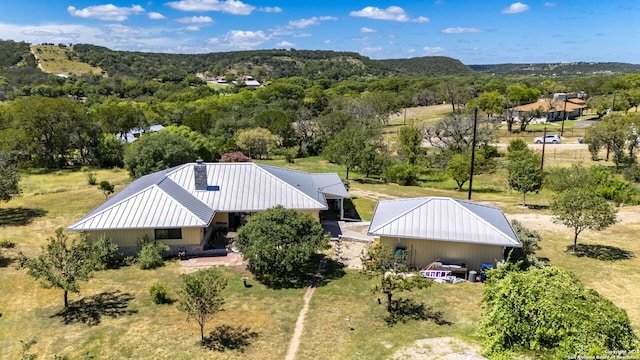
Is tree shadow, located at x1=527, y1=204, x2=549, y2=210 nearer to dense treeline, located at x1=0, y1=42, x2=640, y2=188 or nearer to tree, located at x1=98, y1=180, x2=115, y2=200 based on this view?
dense treeline, located at x1=0, y1=42, x2=640, y2=188

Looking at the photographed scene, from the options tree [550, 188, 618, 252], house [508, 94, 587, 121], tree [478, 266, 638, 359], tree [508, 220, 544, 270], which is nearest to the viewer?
tree [478, 266, 638, 359]

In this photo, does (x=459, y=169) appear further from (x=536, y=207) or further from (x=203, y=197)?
(x=203, y=197)

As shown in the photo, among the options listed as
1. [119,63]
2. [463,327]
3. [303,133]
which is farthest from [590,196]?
[119,63]

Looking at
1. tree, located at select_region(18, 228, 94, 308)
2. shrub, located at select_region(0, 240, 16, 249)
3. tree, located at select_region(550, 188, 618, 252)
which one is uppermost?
tree, located at select_region(550, 188, 618, 252)

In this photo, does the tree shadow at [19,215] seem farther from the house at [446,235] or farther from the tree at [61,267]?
the house at [446,235]

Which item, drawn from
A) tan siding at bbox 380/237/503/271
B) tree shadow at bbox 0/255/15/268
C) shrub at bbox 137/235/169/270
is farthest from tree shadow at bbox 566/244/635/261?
tree shadow at bbox 0/255/15/268

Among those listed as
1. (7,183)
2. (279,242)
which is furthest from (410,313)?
(7,183)

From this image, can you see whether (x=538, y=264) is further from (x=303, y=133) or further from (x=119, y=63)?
(x=119, y=63)
